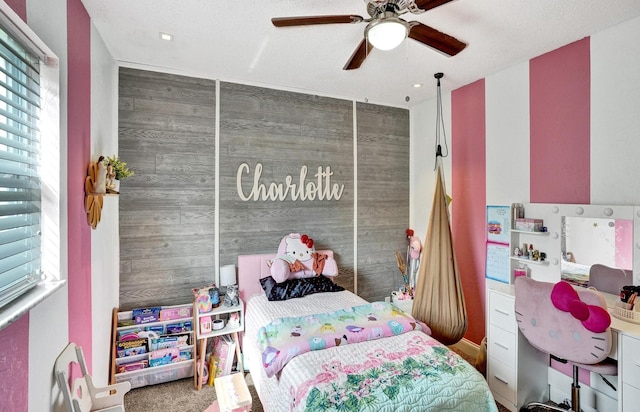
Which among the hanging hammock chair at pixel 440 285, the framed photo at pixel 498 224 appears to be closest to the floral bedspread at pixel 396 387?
the hanging hammock chair at pixel 440 285

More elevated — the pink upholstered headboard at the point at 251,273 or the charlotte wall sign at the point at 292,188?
the charlotte wall sign at the point at 292,188

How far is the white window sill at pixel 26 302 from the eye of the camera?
0.92 m

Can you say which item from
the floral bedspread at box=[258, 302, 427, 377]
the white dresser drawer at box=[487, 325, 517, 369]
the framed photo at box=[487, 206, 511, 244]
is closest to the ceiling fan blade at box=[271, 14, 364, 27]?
the floral bedspread at box=[258, 302, 427, 377]

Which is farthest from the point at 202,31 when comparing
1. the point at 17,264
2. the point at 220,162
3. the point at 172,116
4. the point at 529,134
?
the point at 529,134

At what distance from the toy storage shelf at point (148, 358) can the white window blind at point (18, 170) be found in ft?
4.80

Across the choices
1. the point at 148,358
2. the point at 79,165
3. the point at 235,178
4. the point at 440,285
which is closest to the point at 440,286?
the point at 440,285

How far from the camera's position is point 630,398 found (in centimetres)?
168

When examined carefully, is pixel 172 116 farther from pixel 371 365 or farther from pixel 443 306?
pixel 443 306

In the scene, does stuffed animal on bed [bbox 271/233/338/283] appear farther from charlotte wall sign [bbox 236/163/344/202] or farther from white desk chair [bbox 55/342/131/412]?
white desk chair [bbox 55/342/131/412]

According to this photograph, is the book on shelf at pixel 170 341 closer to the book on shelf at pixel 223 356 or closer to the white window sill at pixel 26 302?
the book on shelf at pixel 223 356

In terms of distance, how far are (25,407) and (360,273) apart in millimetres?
2927

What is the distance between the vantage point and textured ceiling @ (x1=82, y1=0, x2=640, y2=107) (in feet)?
6.17

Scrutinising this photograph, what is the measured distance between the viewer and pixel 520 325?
211 centimetres

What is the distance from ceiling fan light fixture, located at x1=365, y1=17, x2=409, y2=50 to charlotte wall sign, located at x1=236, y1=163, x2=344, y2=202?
75.1 inches
